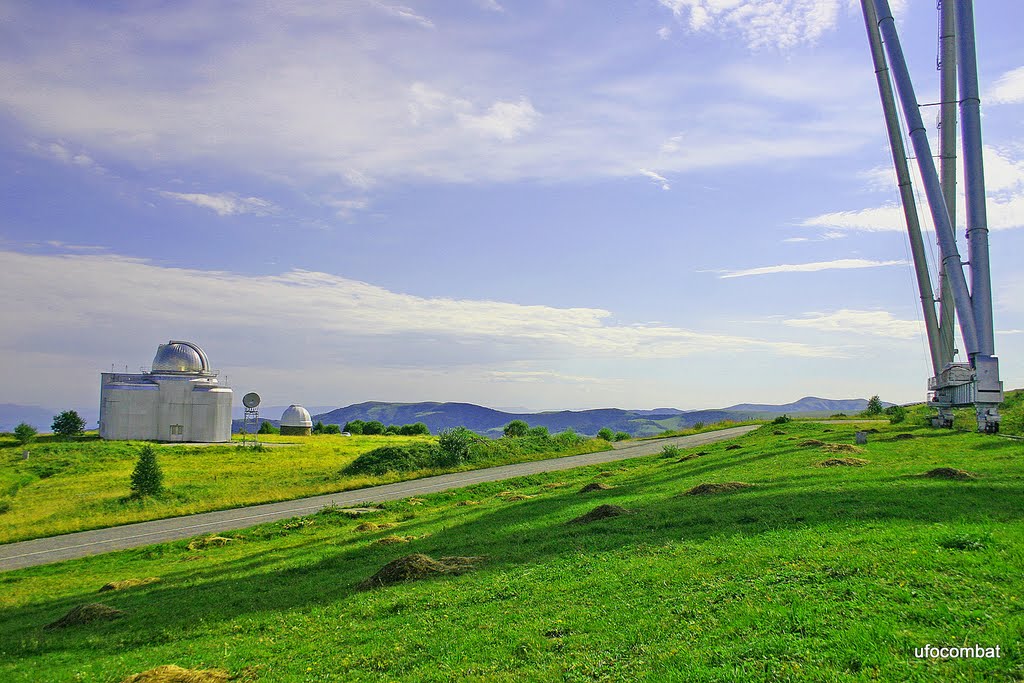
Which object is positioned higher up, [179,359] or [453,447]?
[179,359]

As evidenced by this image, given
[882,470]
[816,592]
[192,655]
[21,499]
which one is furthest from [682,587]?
[21,499]

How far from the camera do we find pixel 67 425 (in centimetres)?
9819

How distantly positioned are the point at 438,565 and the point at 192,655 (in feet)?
18.8

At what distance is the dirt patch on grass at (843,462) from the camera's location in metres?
25.5

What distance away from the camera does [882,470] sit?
906 inches

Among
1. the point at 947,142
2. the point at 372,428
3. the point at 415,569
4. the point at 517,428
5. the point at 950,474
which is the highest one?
the point at 947,142

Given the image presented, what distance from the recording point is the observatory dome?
103 meters

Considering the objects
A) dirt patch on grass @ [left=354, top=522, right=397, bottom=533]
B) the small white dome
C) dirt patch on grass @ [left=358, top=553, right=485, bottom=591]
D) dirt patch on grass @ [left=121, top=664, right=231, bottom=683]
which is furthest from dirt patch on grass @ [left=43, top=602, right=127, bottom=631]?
the small white dome

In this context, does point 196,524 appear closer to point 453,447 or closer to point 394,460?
point 394,460

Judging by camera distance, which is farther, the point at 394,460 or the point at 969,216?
the point at 394,460

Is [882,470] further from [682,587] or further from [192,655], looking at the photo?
[192,655]

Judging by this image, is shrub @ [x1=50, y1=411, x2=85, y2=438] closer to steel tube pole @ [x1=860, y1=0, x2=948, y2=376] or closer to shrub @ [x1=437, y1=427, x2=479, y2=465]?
shrub @ [x1=437, y1=427, x2=479, y2=465]

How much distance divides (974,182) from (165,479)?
5815cm

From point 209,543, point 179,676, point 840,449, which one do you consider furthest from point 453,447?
point 179,676
